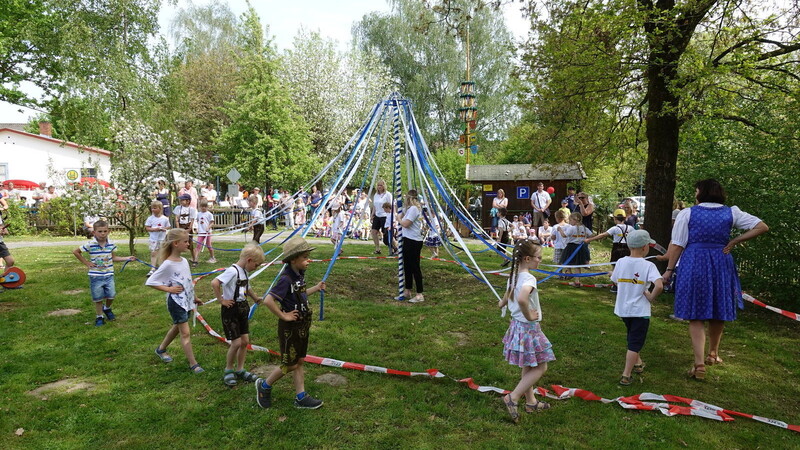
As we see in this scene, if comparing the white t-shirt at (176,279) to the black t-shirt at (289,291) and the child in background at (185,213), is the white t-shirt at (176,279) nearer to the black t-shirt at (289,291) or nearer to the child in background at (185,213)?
the black t-shirt at (289,291)

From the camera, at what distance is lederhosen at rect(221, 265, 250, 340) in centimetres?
430

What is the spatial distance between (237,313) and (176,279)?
821 millimetres

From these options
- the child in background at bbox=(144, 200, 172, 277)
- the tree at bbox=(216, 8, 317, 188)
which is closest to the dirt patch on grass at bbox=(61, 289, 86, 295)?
the child in background at bbox=(144, 200, 172, 277)

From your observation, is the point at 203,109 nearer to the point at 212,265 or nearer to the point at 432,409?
the point at 212,265

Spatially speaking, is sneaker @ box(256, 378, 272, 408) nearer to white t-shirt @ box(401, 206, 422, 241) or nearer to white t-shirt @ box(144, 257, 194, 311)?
white t-shirt @ box(144, 257, 194, 311)

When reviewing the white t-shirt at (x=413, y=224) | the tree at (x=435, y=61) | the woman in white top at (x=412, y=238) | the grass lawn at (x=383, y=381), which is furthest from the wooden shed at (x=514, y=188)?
the tree at (x=435, y=61)

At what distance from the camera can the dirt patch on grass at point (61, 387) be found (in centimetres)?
446

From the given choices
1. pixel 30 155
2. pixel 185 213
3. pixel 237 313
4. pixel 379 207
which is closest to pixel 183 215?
pixel 185 213

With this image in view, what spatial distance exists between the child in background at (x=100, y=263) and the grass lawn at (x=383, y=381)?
16.2 inches

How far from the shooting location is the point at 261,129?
24641 millimetres

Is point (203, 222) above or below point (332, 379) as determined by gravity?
above

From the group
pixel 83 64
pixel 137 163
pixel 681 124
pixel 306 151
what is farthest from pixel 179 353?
pixel 306 151

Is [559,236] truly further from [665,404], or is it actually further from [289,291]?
[289,291]

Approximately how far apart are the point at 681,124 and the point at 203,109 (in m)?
30.4
